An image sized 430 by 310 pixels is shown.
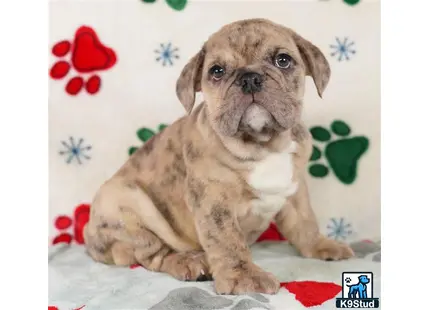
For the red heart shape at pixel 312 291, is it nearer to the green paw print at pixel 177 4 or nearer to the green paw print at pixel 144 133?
the green paw print at pixel 144 133

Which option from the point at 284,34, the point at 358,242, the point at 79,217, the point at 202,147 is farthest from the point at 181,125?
the point at 358,242

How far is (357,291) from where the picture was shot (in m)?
2.47

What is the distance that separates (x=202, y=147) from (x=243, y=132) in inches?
9.9

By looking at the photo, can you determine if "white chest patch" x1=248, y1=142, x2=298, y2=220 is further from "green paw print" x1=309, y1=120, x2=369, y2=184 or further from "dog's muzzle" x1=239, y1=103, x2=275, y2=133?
"green paw print" x1=309, y1=120, x2=369, y2=184

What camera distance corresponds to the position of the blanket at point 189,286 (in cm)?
237

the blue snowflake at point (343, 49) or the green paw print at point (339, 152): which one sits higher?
the blue snowflake at point (343, 49)

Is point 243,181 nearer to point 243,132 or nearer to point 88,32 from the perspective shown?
point 243,132

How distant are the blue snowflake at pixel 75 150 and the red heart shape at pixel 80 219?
24cm

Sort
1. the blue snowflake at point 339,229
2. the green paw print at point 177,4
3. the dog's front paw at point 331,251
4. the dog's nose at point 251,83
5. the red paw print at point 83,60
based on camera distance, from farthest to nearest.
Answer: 1. the blue snowflake at point 339,229
2. the red paw print at point 83,60
3. the green paw print at point 177,4
4. the dog's front paw at point 331,251
5. the dog's nose at point 251,83

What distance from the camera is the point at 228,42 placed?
2.52 metres

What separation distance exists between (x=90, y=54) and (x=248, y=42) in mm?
1046

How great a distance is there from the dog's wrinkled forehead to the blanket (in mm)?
924

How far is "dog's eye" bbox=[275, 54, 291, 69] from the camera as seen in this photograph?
2514mm

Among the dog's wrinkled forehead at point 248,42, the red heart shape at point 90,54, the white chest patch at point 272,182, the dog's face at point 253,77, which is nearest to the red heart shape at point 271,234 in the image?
the white chest patch at point 272,182
